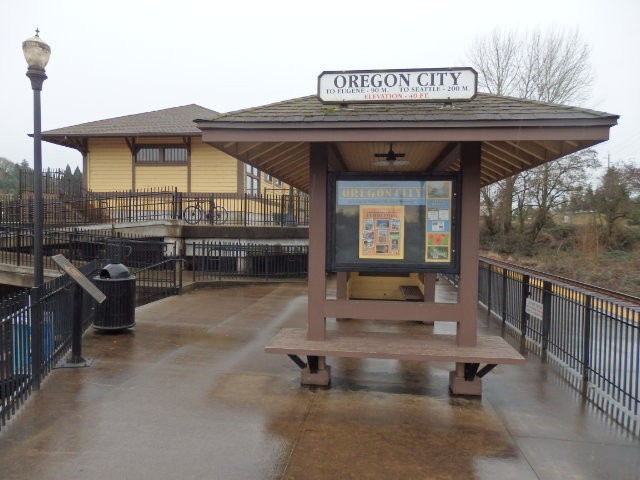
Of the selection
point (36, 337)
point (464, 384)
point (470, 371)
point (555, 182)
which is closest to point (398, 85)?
point (470, 371)

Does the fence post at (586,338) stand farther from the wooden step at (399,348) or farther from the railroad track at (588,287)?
Answer: the wooden step at (399,348)

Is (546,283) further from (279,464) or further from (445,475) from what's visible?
(279,464)

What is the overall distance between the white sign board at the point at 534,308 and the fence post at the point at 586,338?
1.32 meters

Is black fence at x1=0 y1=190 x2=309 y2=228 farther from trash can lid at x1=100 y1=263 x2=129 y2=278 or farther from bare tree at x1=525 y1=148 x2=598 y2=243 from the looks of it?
bare tree at x1=525 y1=148 x2=598 y2=243

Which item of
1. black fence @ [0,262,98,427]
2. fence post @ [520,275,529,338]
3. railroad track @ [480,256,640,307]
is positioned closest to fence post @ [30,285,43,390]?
black fence @ [0,262,98,427]

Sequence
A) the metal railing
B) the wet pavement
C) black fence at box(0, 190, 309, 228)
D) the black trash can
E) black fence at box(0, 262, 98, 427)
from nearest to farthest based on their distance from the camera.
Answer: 1. the wet pavement
2. black fence at box(0, 262, 98, 427)
3. the metal railing
4. the black trash can
5. black fence at box(0, 190, 309, 228)

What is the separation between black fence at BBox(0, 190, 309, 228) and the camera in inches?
672

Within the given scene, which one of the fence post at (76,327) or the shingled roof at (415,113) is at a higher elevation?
the shingled roof at (415,113)

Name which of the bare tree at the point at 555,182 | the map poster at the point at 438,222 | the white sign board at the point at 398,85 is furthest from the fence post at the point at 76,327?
→ the bare tree at the point at 555,182

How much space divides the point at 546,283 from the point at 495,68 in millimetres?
30757

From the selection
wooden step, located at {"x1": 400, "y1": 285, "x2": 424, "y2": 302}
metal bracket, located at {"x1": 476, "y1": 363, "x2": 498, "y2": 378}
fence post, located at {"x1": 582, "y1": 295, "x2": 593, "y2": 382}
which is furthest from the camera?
wooden step, located at {"x1": 400, "y1": 285, "x2": 424, "y2": 302}

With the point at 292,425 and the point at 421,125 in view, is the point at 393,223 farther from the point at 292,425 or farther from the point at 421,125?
the point at 292,425

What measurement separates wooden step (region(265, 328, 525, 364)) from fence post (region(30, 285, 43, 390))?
2429 mm

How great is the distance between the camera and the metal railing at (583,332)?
188 inches
